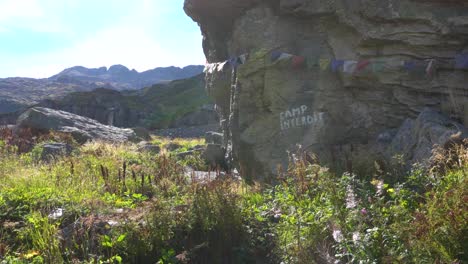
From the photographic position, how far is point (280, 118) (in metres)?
9.16

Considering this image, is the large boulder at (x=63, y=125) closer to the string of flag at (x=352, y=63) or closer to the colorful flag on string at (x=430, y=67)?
the string of flag at (x=352, y=63)

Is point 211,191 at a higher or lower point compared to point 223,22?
lower

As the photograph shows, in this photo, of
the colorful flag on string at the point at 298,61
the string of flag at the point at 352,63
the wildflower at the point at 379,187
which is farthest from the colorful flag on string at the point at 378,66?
the wildflower at the point at 379,187

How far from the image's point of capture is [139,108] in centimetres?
5412

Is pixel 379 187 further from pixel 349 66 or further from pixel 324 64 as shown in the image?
pixel 324 64

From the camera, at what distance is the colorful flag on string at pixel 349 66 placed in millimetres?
8398

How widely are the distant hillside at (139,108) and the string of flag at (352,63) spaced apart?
27.3m

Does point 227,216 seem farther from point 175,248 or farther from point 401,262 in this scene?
point 401,262

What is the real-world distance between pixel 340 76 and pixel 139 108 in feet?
155

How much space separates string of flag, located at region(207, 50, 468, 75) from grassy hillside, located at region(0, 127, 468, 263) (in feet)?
7.90

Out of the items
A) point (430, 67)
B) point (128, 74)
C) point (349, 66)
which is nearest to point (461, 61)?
point (430, 67)

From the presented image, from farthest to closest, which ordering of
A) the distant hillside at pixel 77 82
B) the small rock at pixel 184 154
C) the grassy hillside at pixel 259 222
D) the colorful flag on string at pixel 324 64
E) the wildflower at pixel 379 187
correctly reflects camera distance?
the distant hillside at pixel 77 82 < the small rock at pixel 184 154 < the colorful flag on string at pixel 324 64 < the wildflower at pixel 379 187 < the grassy hillside at pixel 259 222

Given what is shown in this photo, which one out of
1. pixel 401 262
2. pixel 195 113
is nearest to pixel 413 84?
pixel 401 262

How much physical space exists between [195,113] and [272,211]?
3543 centimetres
